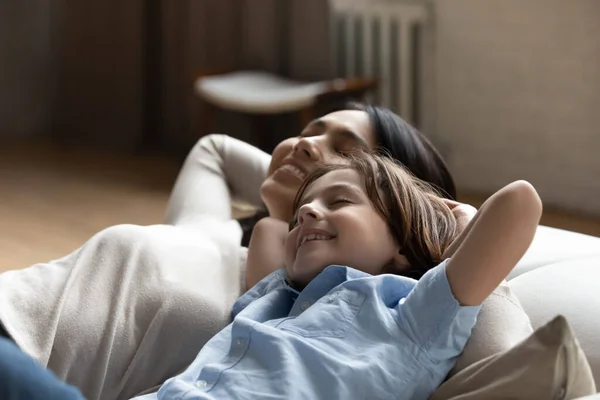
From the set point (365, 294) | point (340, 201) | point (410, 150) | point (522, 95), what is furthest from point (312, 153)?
point (522, 95)

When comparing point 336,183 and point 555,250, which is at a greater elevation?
point 336,183

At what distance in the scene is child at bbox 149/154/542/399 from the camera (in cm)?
101

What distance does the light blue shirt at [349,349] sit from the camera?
1.03m

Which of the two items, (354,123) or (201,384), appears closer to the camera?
(201,384)

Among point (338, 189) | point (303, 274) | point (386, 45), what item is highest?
point (338, 189)

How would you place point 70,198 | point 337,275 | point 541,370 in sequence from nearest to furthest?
point 541,370
point 337,275
point 70,198

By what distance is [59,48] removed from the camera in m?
4.92

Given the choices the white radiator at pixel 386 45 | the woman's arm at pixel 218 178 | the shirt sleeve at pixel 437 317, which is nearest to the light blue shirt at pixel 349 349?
the shirt sleeve at pixel 437 317

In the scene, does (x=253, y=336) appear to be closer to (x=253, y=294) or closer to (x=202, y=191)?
(x=253, y=294)

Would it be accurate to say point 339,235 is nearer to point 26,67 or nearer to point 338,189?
point 338,189

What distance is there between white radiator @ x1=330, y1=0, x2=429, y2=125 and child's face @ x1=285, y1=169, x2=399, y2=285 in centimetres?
248

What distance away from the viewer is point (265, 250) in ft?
4.71

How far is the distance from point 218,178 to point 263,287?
57 cm

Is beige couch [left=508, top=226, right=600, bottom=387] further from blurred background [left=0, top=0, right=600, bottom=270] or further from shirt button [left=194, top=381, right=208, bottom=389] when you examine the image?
blurred background [left=0, top=0, right=600, bottom=270]
